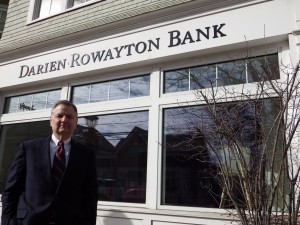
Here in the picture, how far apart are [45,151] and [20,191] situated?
1.22ft

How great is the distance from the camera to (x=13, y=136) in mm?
6488

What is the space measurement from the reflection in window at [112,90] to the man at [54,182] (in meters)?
2.45

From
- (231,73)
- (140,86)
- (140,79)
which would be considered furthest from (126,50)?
(231,73)

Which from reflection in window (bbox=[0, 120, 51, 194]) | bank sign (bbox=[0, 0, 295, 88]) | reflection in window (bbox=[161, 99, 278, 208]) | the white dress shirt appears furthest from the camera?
reflection in window (bbox=[0, 120, 51, 194])

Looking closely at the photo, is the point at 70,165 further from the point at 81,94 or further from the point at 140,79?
the point at 81,94

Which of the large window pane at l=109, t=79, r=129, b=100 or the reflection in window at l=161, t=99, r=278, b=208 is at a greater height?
the large window pane at l=109, t=79, r=129, b=100

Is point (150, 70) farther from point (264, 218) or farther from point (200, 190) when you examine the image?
point (264, 218)

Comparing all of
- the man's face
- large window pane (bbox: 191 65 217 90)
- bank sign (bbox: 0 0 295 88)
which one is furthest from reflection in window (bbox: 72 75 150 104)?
the man's face

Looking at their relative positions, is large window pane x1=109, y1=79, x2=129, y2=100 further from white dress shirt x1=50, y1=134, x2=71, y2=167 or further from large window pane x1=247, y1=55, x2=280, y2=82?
white dress shirt x1=50, y1=134, x2=71, y2=167

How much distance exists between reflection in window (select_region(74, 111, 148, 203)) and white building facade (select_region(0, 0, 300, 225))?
2cm

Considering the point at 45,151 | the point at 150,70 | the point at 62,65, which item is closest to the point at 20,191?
the point at 45,151

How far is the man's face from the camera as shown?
271cm

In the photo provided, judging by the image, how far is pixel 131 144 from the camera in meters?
5.03

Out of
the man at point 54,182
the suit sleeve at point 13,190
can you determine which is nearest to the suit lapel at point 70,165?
the man at point 54,182
